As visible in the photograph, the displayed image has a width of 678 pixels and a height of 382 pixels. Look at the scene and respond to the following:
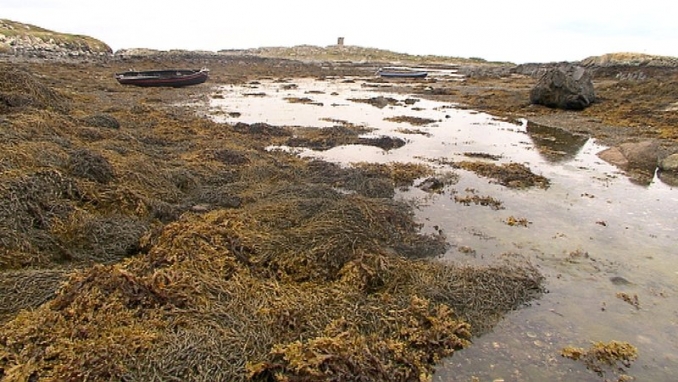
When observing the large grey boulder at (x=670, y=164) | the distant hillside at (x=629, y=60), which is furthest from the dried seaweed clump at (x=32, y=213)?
the distant hillside at (x=629, y=60)

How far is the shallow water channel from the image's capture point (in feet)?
13.7

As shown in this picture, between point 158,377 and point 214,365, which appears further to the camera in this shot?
point 214,365

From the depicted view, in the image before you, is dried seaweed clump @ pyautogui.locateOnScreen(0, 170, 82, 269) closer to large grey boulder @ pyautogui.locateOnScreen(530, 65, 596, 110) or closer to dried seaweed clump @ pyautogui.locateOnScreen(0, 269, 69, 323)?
dried seaweed clump @ pyautogui.locateOnScreen(0, 269, 69, 323)

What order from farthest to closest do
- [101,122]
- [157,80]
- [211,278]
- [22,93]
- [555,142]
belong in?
[157,80]
[555,142]
[22,93]
[101,122]
[211,278]

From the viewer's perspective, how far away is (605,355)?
4164 millimetres

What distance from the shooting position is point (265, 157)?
1036cm

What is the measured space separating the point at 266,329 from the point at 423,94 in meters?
27.0

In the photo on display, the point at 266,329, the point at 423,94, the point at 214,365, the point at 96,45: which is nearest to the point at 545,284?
the point at 266,329

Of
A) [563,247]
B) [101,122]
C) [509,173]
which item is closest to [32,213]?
[101,122]

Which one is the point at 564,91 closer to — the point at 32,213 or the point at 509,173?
the point at 509,173

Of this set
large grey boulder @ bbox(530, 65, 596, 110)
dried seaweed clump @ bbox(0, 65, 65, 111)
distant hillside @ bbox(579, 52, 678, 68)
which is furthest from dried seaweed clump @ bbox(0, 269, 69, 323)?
distant hillside @ bbox(579, 52, 678, 68)

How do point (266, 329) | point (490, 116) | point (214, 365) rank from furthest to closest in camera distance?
point (490, 116) → point (266, 329) → point (214, 365)

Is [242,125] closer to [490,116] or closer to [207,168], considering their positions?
[207,168]

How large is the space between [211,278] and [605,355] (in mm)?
3992
